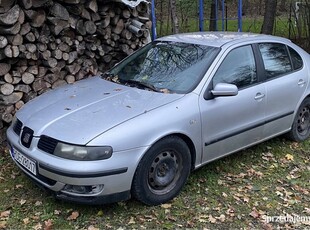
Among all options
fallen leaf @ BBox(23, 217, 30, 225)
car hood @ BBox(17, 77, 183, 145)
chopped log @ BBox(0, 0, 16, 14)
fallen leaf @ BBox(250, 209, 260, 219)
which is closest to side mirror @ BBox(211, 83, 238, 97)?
car hood @ BBox(17, 77, 183, 145)

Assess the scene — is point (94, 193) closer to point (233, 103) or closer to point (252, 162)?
point (233, 103)

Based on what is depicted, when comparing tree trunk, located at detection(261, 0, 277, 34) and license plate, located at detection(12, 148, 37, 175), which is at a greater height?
license plate, located at detection(12, 148, 37, 175)

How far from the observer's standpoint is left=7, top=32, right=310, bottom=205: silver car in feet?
11.4

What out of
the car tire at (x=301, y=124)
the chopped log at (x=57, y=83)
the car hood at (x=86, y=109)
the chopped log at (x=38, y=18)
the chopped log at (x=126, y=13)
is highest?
the chopped log at (x=38, y=18)

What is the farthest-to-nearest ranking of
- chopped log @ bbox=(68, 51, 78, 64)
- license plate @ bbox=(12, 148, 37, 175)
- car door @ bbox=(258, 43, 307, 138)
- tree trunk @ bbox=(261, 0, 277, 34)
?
tree trunk @ bbox=(261, 0, 277, 34)
chopped log @ bbox=(68, 51, 78, 64)
car door @ bbox=(258, 43, 307, 138)
license plate @ bbox=(12, 148, 37, 175)

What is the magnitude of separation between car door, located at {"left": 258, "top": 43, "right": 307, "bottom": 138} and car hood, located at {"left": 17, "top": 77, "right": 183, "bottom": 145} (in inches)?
59.7

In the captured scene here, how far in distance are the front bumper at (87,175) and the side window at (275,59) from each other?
7.60ft

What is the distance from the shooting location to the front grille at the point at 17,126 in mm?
3961

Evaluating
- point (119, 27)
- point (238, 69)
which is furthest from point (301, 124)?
point (119, 27)

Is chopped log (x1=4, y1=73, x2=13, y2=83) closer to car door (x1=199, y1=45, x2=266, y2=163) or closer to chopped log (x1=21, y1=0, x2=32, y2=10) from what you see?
chopped log (x1=21, y1=0, x2=32, y2=10)

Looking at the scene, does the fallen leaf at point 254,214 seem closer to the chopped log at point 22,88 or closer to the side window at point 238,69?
the side window at point 238,69

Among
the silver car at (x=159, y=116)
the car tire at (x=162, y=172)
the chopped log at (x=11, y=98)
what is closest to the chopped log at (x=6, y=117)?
the chopped log at (x=11, y=98)

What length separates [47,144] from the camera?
3.54 m

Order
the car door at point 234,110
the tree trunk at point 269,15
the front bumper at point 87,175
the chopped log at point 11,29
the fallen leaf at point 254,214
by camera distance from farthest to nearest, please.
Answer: the tree trunk at point 269,15 < the chopped log at point 11,29 < the car door at point 234,110 < the fallen leaf at point 254,214 < the front bumper at point 87,175
